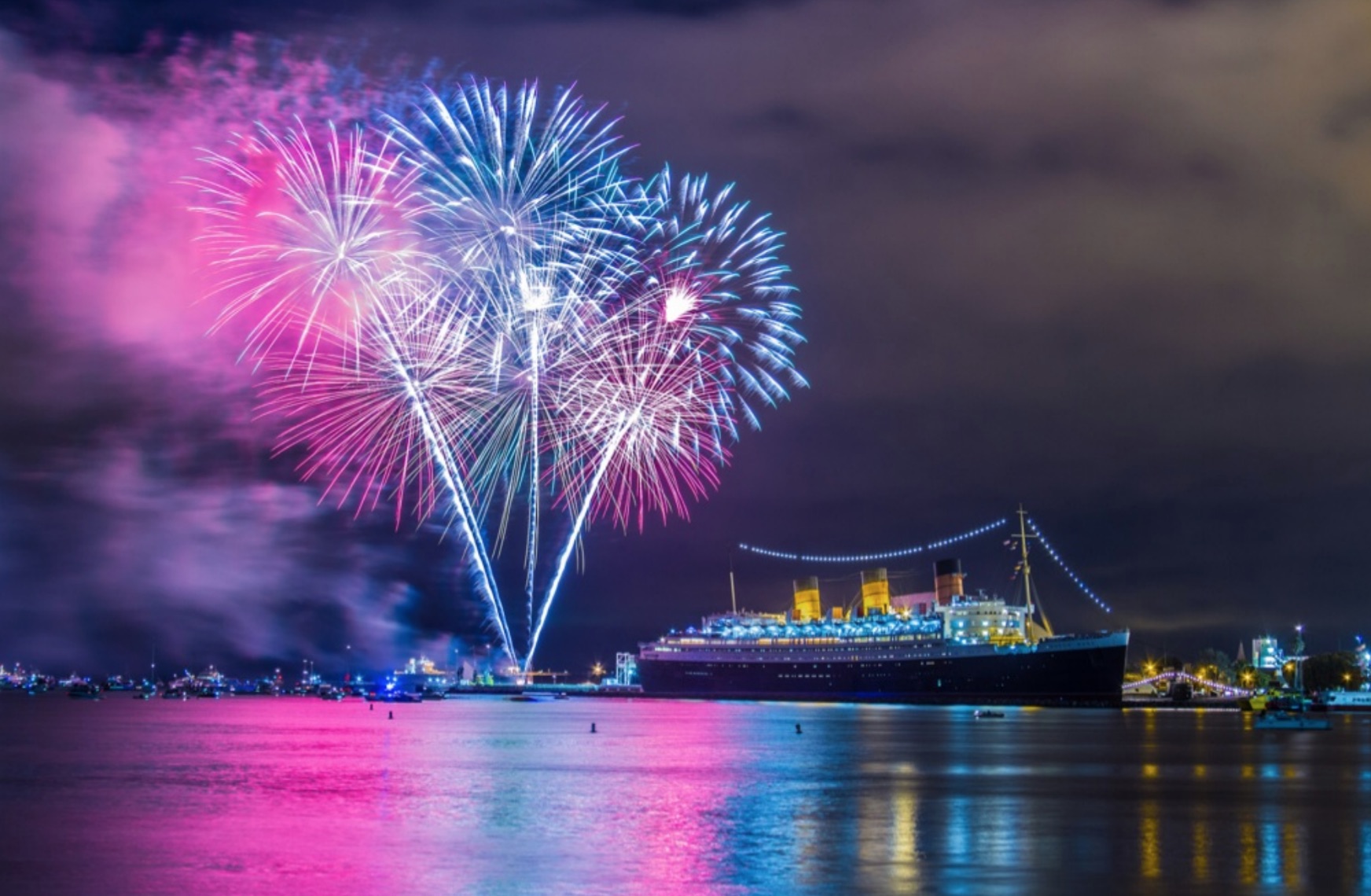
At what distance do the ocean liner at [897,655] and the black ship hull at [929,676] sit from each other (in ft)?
0.33

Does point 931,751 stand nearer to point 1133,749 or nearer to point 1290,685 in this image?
point 1133,749

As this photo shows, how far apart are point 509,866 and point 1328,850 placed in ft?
43.1

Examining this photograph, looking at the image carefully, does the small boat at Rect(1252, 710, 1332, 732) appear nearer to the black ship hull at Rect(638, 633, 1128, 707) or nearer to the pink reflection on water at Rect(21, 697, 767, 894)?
→ the black ship hull at Rect(638, 633, 1128, 707)

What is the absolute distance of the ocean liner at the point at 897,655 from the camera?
119 metres

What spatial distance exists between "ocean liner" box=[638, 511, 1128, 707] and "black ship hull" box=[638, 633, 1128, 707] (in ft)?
0.33

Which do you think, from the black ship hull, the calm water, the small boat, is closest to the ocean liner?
the black ship hull

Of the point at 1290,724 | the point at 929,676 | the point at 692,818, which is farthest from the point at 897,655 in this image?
the point at 692,818

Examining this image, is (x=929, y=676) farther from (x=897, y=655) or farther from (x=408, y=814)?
(x=408, y=814)

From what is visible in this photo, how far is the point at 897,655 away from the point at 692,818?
350ft

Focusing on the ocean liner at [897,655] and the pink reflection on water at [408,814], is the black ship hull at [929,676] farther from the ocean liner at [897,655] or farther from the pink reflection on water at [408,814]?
the pink reflection on water at [408,814]

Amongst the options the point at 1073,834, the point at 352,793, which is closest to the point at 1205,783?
the point at 1073,834

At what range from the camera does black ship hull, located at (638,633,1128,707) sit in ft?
387

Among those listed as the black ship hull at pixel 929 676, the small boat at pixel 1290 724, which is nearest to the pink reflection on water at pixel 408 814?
the small boat at pixel 1290 724

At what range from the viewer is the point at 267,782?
120ft
